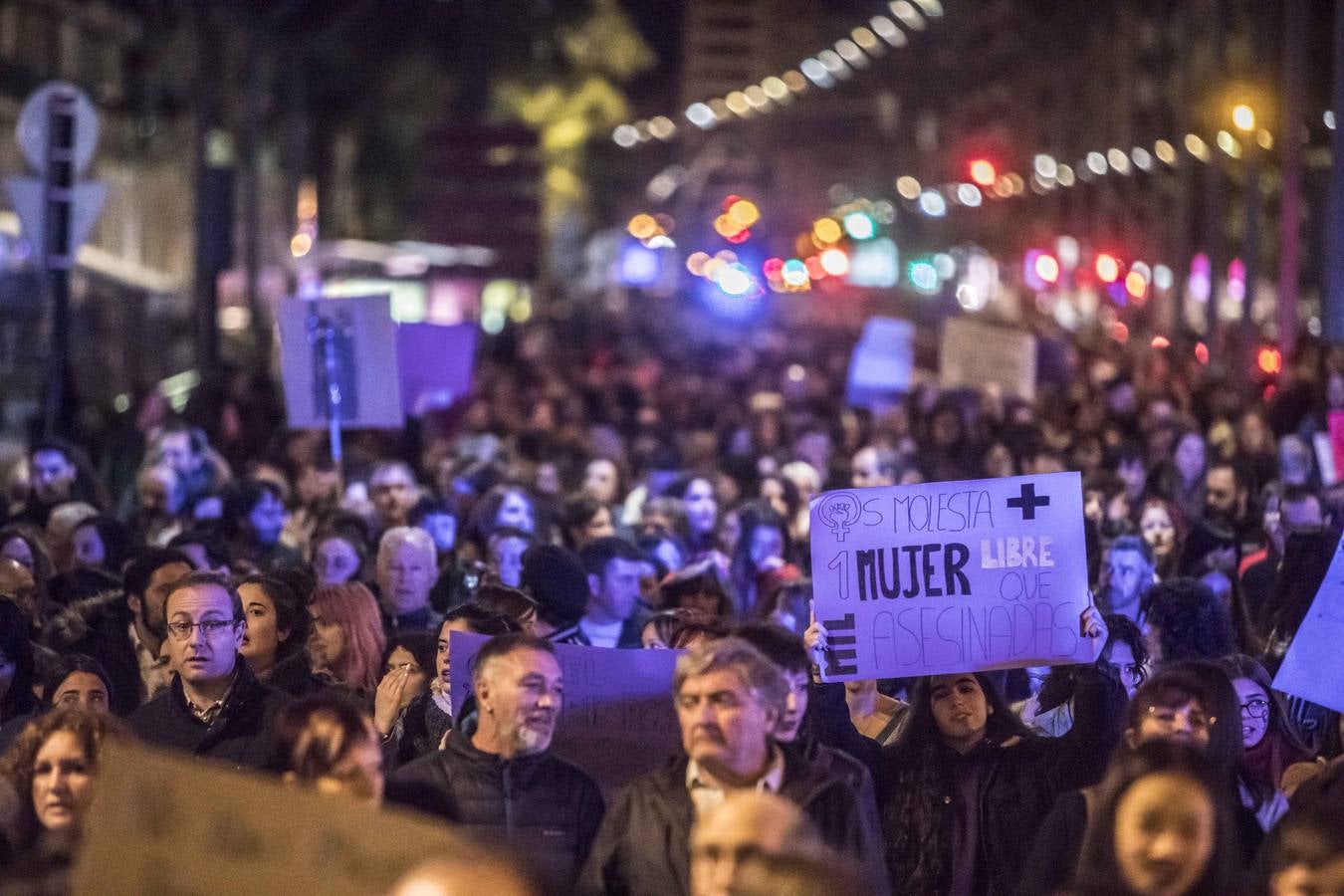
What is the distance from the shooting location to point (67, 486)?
520 inches

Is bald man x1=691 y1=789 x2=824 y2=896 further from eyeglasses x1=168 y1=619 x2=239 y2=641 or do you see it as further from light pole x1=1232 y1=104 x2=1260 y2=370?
light pole x1=1232 y1=104 x2=1260 y2=370

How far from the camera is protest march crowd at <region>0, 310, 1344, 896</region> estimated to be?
5.44 m

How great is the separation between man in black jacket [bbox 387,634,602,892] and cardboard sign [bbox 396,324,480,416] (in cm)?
1293

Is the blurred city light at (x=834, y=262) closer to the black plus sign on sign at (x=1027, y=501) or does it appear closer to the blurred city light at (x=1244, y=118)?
the blurred city light at (x=1244, y=118)

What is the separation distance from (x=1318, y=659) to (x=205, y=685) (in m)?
3.20

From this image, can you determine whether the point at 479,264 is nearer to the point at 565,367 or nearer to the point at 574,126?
the point at 565,367

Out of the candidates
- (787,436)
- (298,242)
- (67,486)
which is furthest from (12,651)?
(298,242)

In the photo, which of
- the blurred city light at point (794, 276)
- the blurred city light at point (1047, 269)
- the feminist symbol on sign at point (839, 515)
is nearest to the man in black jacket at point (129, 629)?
the feminist symbol on sign at point (839, 515)

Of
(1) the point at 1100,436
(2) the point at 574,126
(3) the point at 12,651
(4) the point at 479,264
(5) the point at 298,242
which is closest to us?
(3) the point at 12,651

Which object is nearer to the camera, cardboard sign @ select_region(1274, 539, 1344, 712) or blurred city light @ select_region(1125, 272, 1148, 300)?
cardboard sign @ select_region(1274, 539, 1344, 712)

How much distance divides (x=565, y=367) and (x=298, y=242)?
24930 mm

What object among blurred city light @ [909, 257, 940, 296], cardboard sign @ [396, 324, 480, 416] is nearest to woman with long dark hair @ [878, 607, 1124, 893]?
cardboard sign @ [396, 324, 480, 416]

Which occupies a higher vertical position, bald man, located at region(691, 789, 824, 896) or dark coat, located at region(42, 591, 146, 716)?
dark coat, located at region(42, 591, 146, 716)

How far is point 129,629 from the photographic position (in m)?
9.45
